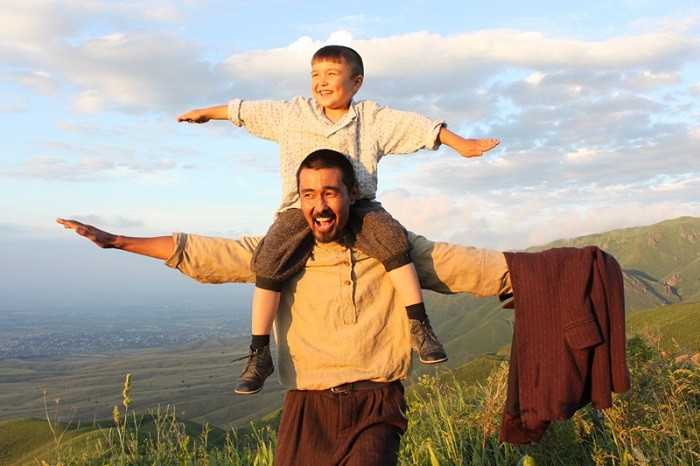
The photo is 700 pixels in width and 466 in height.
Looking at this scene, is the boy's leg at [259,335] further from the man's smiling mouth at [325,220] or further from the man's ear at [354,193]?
the man's ear at [354,193]

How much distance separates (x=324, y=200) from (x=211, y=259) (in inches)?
34.0

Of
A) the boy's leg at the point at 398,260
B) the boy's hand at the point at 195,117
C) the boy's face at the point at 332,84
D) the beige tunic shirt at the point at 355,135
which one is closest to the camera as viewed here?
the boy's leg at the point at 398,260

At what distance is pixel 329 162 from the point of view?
12.4 ft

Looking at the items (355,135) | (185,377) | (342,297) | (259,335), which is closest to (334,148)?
(355,135)

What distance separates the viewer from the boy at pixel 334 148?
Result: 391 cm

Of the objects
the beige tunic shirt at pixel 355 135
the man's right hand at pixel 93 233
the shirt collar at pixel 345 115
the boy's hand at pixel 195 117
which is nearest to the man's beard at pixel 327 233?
the beige tunic shirt at pixel 355 135

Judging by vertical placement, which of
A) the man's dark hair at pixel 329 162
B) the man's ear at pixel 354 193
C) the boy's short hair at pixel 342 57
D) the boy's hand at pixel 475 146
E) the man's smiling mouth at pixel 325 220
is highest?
the boy's short hair at pixel 342 57

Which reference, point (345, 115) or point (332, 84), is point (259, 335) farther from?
point (332, 84)

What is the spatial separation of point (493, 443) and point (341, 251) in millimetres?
2638

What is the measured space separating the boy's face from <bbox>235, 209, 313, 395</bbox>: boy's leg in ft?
2.80

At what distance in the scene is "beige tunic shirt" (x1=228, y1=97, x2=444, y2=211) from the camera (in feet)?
13.9

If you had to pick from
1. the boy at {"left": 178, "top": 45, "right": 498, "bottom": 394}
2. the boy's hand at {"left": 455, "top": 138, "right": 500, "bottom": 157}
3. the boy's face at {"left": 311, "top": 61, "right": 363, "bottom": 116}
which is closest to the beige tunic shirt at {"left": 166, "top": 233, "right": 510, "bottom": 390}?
the boy at {"left": 178, "top": 45, "right": 498, "bottom": 394}

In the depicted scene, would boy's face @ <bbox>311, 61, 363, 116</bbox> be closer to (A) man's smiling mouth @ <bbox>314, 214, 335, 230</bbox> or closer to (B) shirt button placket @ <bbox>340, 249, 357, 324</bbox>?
(A) man's smiling mouth @ <bbox>314, 214, 335, 230</bbox>

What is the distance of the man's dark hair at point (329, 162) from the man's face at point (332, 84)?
684 mm
